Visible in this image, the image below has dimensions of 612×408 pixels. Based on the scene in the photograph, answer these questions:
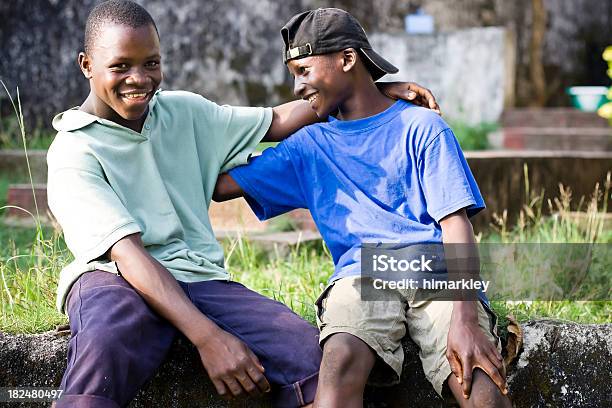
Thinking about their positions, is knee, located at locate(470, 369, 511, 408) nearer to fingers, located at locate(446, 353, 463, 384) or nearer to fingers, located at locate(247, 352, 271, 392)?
fingers, located at locate(446, 353, 463, 384)

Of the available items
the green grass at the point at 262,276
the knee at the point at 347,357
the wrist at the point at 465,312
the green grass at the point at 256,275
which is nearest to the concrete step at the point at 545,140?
the green grass at the point at 256,275

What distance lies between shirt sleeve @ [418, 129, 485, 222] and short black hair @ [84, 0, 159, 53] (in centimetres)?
99

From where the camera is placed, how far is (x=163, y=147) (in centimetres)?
313

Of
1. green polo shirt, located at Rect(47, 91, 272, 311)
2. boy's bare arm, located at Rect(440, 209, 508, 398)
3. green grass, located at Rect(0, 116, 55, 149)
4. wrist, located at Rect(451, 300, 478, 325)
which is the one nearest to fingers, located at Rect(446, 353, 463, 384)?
boy's bare arm, located at Rect(440, 209, 508, 398)

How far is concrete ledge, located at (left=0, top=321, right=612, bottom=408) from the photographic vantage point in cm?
302

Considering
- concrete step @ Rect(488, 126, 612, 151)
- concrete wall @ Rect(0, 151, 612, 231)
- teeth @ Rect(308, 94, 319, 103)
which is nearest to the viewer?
teeth @ Rect(308, 94, 319, 103)

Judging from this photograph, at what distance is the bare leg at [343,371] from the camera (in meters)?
2.65

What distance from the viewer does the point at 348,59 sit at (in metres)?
3.12

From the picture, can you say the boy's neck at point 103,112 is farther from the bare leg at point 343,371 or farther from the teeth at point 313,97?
the bare leg at point 343,371

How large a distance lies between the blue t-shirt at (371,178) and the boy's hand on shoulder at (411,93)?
0.12ft

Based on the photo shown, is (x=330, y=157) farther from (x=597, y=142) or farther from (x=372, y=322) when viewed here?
(x=597, y=142)

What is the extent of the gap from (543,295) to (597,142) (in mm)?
4006

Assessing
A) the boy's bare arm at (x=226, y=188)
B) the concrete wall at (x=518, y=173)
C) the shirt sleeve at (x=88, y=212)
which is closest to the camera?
the shirt sleeve at (x=88, y=212)

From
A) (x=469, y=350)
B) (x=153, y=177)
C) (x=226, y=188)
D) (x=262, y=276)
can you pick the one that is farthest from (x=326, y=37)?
(x=262, y=276)
